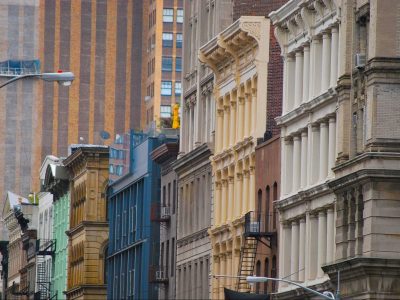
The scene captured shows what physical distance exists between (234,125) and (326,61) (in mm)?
18491

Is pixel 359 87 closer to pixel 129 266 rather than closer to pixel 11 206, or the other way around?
pixel 129 266

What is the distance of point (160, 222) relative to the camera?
10225cm

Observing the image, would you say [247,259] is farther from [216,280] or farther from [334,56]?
[334,56]

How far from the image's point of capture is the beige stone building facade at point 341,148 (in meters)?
57.9

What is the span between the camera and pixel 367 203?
191ft

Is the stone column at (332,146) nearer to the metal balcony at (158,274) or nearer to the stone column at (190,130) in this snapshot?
the stone column at (190,130)

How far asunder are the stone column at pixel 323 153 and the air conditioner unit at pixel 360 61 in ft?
20.3

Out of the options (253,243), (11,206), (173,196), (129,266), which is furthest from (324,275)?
(11,206)

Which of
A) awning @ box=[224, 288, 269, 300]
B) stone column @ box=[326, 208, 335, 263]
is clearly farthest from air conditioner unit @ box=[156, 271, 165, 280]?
stone column @ box=[326, 208, 335, 263]

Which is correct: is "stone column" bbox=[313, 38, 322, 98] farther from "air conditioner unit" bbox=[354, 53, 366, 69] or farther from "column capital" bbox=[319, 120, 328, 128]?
"air conditioner unit" bbox=[354, 53, 366, 69]

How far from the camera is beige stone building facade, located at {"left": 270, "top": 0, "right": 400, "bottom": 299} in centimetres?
5794

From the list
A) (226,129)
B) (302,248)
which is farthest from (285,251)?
(226,129)

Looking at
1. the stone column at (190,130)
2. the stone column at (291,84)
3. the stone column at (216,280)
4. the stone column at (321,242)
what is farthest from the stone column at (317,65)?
the stone column at (190,130)

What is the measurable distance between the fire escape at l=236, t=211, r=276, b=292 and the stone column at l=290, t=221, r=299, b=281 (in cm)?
390
